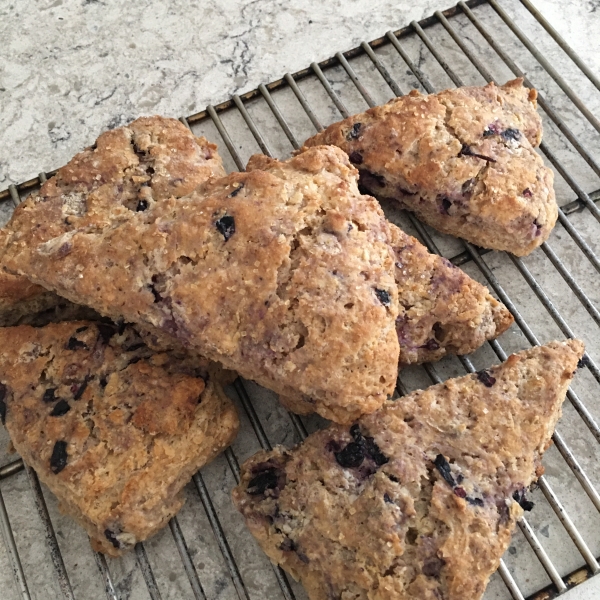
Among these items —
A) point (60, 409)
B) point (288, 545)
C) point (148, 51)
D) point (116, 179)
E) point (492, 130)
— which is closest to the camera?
point (288, 545)

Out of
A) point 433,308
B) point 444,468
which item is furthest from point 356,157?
point 444,468

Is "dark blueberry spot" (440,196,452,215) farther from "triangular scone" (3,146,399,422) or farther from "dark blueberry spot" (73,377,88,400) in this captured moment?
"dark blueberry spot" (73,377,88,400)

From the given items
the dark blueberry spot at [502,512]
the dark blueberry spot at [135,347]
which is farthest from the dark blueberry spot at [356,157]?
the dark blueberry spot at [502,512]

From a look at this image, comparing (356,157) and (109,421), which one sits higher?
(356,157)

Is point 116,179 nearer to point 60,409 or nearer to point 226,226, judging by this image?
point 226,226

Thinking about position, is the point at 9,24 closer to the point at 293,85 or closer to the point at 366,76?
the point at 293,85

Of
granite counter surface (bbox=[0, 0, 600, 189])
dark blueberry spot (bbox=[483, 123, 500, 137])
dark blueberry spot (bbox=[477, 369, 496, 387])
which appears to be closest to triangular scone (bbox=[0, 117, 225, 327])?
granite counter surface (bbox=[0, 0, 600, 189])

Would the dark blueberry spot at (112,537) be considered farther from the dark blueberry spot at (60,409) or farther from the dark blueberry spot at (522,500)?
the dark blueberry spot at (522,500)
